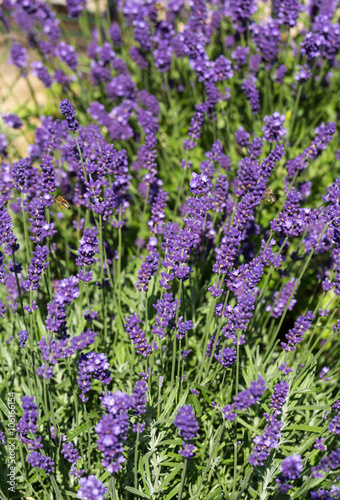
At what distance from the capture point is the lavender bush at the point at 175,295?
2.50 m

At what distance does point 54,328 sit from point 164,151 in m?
3.14

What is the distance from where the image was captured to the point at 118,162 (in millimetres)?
3336

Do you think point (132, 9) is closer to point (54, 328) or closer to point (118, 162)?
point (118, 162)

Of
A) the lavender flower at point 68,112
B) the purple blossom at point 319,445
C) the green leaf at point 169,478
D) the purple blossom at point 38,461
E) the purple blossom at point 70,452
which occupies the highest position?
the lavender flower at point 68,112

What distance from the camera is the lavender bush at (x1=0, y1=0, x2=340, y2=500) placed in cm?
250

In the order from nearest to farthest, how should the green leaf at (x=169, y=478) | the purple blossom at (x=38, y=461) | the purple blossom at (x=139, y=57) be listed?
the purple blossom at (x=38, y=461) < the green leaf at (x=169, y=478) < the purple blossom at (x=139, y=57)

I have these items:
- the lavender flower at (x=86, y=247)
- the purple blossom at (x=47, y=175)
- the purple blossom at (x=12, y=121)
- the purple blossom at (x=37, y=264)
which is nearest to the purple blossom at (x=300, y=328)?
the lavender flower at (x=86, y=247)

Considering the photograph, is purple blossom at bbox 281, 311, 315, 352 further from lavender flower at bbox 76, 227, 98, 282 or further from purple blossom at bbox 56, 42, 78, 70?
purple blossom at bbox 56, 42, 78, 70

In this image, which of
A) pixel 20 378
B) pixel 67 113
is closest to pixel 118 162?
pixel 67 113

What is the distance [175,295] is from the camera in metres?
3.74

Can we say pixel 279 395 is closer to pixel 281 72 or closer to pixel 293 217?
pixel 293 217

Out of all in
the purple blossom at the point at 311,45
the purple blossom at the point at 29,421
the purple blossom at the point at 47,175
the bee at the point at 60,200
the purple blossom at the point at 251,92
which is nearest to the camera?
the purple blossom at the point at 29,421

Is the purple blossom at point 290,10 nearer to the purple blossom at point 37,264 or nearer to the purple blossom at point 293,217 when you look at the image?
the purple blossom at point 293,217

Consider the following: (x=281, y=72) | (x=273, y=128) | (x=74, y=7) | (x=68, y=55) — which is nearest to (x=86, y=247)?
(x=273, y=128)
